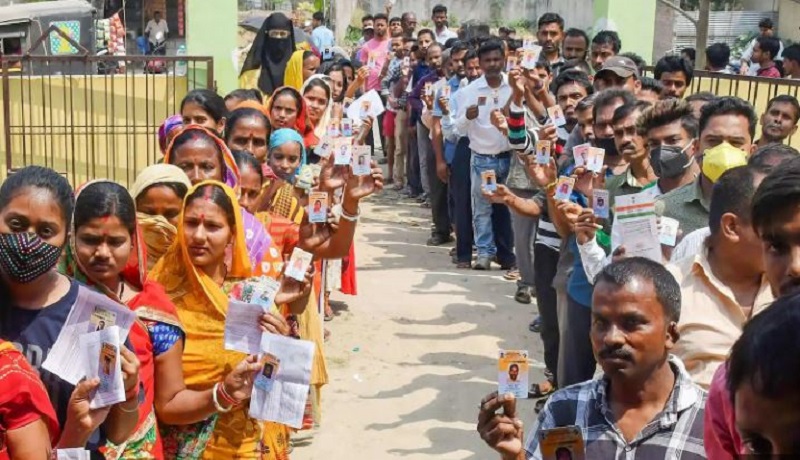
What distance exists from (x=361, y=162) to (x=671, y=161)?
1.47 meters

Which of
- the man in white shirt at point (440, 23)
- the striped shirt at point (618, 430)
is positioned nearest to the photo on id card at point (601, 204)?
the striped shirt at point (618, 430)

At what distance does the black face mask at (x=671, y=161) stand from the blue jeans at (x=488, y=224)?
174 inches

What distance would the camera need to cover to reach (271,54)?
1030cm

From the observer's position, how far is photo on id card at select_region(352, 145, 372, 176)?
443 cm

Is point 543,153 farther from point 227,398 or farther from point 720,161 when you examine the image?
point 227,398

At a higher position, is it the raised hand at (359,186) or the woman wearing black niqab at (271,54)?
the woman wearing black niqab at (271,54)

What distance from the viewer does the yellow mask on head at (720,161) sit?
4.11 m

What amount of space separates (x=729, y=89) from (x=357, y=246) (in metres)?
4.21

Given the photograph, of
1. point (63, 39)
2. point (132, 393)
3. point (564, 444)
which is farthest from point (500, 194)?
point (63, 39)

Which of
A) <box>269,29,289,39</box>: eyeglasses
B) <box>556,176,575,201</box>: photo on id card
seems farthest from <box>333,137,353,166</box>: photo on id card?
<box>269,29,289,39</box>: eyeglasses

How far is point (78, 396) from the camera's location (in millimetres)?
2686

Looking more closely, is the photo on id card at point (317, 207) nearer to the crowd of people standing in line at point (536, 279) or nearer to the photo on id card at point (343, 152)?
the crowd of people standing in line at point (536, 279)

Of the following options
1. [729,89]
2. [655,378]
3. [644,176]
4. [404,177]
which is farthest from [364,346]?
[404,177]

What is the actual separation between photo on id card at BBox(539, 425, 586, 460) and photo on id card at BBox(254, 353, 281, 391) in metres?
1.10
